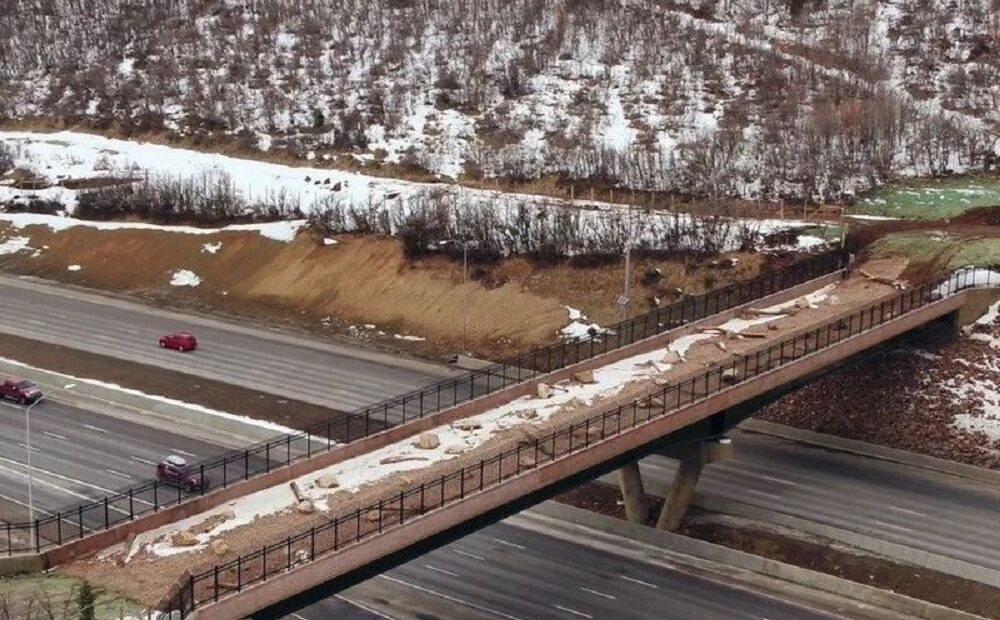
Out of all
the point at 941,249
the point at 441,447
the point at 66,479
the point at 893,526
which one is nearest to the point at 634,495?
the point at 893,526

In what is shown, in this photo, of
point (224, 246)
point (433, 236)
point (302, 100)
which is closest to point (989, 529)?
point (433, 236)

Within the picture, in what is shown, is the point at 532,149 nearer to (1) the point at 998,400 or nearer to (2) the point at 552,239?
(2) the point at 552,239

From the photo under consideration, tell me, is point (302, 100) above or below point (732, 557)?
above

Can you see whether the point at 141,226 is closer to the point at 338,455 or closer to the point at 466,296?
the point at 466,296

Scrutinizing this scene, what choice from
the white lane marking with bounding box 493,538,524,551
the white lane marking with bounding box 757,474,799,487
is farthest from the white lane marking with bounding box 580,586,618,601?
the white lane marking with bounding box 757,474,799,487

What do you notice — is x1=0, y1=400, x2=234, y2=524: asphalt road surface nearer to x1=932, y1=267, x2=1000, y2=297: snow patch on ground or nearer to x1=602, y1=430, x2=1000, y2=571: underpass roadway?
x1=602, y1=430, x2=1000, y2=571: underpass roadway
